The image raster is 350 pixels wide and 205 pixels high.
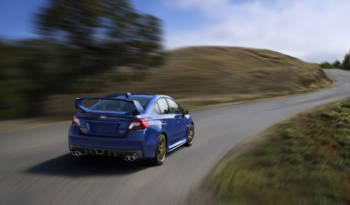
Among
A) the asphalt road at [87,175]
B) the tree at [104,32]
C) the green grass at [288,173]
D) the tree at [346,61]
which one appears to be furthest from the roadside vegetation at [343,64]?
the asphalt road at [87,175]

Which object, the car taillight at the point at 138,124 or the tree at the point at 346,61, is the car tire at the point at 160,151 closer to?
the car taillight at the point at 138,124

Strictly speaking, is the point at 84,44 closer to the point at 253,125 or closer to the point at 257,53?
the point at 253,125

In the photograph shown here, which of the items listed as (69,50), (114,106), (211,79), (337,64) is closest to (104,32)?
(69,50)

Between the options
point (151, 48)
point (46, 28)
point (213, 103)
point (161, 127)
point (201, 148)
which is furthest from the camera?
point (213, 103)

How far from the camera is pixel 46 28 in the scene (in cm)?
1872

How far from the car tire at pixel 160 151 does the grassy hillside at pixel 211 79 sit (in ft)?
43.4

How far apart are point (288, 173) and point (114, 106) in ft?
11.8

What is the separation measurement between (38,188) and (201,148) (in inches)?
210

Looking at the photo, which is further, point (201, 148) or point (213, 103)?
point (213, 103)

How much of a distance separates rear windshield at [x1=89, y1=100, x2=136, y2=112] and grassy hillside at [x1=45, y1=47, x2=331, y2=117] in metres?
13.0

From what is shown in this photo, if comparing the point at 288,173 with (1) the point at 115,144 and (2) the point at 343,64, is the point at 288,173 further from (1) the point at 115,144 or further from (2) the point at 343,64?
(2) the point at 343,64

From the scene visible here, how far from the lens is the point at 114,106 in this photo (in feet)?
25.8

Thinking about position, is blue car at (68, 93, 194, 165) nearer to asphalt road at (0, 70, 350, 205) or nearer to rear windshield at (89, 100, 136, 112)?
rear windshield at (89, 100, 136, 112)

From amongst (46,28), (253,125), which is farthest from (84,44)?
(253,125)
